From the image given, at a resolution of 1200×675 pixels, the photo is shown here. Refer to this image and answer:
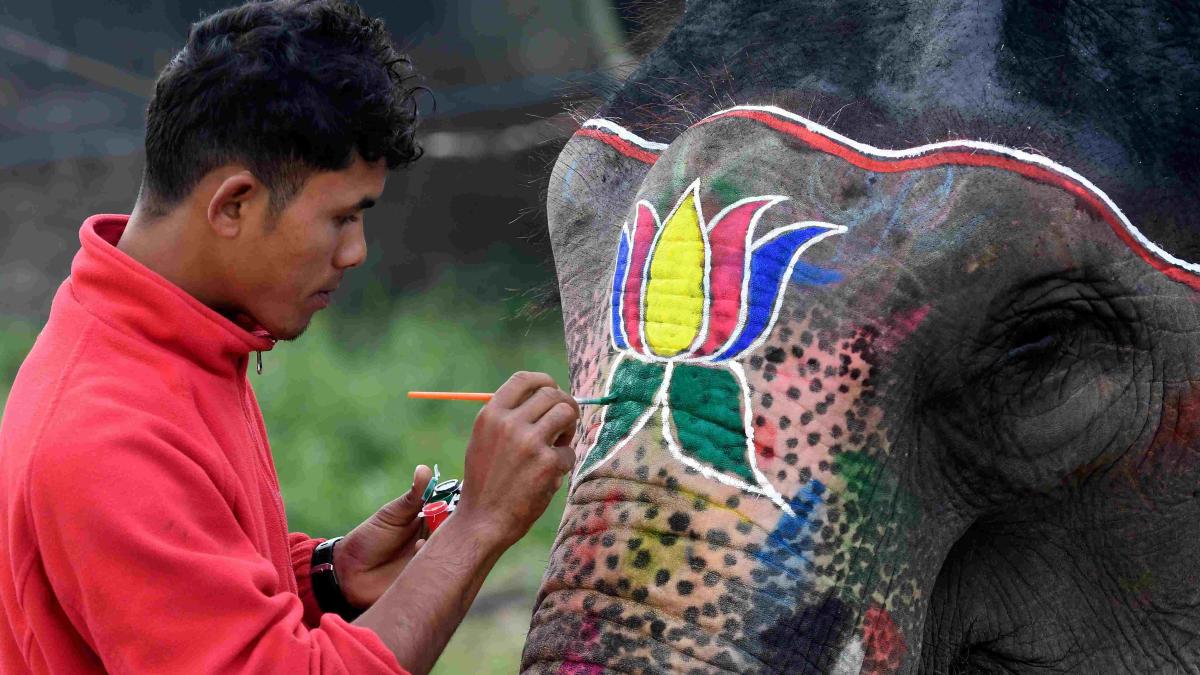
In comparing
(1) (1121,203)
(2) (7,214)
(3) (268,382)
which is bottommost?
(3) (268,382)

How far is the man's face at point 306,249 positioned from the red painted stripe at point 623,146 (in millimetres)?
596

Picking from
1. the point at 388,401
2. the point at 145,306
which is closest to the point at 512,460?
the point at 145,306

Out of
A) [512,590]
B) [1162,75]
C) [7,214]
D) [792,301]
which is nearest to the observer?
[792,301]

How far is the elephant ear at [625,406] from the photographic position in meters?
1.84

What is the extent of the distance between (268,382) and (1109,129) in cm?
398

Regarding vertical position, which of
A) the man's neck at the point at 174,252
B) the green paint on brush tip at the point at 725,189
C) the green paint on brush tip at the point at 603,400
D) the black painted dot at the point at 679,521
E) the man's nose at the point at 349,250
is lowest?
the black painted dot at the point at 679,521

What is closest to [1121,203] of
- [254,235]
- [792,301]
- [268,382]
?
[792,301]

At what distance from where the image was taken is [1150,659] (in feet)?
6.70

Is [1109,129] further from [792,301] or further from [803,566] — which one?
[803,566]

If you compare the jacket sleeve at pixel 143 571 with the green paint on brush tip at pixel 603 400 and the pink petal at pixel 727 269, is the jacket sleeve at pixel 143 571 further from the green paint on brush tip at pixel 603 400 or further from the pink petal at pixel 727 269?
the pink petal at pixel 727 269

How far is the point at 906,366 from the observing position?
1843 mm

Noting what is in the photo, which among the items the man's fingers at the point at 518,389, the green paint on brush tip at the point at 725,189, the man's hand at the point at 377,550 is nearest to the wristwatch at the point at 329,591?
the man's hand at the point at 377,550

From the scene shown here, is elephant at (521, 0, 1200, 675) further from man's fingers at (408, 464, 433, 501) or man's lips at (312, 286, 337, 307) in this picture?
man's lips at (312, 286, 337, 307)

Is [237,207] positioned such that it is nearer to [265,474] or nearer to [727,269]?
[265,474]
